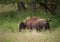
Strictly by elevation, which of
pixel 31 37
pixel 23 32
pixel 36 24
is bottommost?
pixel 36 24

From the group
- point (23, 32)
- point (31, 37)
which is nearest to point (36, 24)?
point (23, 32)

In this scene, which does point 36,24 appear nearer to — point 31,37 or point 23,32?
point 23,32

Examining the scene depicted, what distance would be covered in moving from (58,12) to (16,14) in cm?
266

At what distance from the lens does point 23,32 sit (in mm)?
11562

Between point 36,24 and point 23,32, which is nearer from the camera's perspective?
point 23,32

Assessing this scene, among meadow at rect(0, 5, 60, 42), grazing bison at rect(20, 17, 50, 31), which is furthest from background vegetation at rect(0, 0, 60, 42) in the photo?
grazing bison at rect(20, 17, 50, 31)

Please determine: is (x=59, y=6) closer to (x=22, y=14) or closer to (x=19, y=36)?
(x=22, y=14)

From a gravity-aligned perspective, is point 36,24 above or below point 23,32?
below

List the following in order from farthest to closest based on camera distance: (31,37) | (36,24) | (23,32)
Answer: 1. (36,24)
2. (23,32)
3. (31,37)

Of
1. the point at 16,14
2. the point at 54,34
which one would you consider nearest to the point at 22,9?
the point at 16,14

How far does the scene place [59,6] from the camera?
60.7 ft

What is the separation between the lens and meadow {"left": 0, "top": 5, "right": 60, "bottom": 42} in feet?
33.7

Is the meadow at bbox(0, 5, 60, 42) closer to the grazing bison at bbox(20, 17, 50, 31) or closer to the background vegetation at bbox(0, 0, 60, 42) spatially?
the background vegetation at bbox(0, 0, 60, 42)

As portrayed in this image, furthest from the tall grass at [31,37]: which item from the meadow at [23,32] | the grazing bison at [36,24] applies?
the grazing bison at [36,24]
